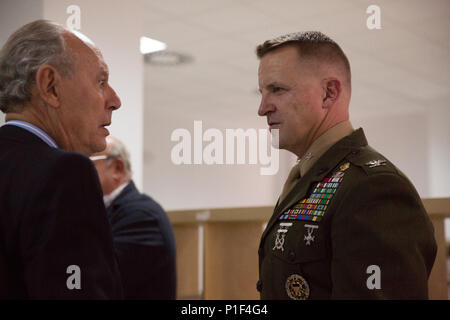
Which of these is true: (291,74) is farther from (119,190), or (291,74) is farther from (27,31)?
(119,190)

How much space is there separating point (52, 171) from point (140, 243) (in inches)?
41.2

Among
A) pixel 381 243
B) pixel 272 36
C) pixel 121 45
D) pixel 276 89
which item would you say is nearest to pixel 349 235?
pixel 381 243

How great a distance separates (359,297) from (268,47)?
2.02ft

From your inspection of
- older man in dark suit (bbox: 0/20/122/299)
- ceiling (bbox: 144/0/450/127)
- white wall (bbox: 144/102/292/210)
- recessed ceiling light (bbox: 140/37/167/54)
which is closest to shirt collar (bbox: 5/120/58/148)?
older man in dark suit (bbox: 0/20/122/299)

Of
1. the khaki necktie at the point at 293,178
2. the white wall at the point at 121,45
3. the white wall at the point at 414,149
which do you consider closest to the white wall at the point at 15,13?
the white wall at the point at 121,45

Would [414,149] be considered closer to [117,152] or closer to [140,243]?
[117,152]

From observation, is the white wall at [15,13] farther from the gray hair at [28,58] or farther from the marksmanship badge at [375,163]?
the marksmanship badge at [375,163]

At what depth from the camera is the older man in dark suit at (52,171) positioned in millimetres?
822

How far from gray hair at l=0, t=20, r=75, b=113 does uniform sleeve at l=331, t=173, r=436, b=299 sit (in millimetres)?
633

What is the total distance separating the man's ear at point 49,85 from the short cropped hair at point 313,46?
1.71 feet

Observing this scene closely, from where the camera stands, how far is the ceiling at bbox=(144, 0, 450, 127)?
165cm

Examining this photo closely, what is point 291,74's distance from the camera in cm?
121

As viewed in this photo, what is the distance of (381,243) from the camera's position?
3.27 ft

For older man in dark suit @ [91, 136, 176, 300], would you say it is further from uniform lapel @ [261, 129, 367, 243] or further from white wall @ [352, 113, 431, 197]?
white wall @ [352, 113, 431, 197]
